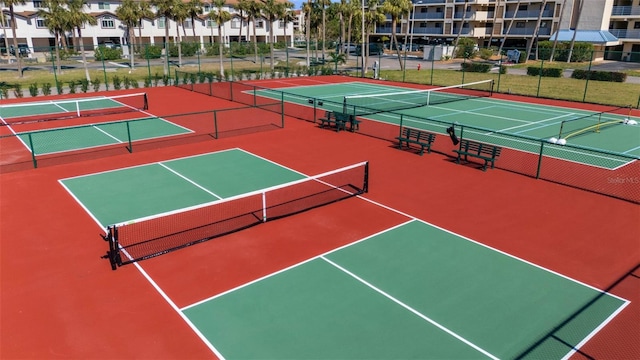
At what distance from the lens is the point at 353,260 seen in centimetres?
1050

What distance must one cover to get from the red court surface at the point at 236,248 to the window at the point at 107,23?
72.2 m

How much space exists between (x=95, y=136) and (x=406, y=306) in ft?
60.1

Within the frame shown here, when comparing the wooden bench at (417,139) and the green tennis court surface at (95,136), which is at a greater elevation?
the wooden bench at (417,139)

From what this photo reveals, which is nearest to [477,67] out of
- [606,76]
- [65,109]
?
[606,76]

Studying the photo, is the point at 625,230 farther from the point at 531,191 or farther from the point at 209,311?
the point at 209,311

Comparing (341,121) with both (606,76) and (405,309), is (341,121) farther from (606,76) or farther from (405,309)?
(606,76)

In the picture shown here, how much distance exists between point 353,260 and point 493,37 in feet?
272

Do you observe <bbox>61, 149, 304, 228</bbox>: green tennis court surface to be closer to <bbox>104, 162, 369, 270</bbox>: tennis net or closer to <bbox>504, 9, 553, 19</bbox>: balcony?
<bbox>104, 162, 369, 270</bbox>: tennis net

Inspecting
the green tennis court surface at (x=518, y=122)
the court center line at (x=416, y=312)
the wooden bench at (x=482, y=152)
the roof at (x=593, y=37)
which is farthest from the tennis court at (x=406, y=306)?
the roof at (x=593, y=37)

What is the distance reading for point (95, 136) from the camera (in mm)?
21859

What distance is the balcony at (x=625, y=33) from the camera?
216ft

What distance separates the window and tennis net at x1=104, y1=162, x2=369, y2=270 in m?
78.2

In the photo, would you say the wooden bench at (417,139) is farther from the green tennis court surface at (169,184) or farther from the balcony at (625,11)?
the balcony at (625,11)

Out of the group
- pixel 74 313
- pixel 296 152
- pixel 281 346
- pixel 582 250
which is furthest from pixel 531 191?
pixel 74 313
